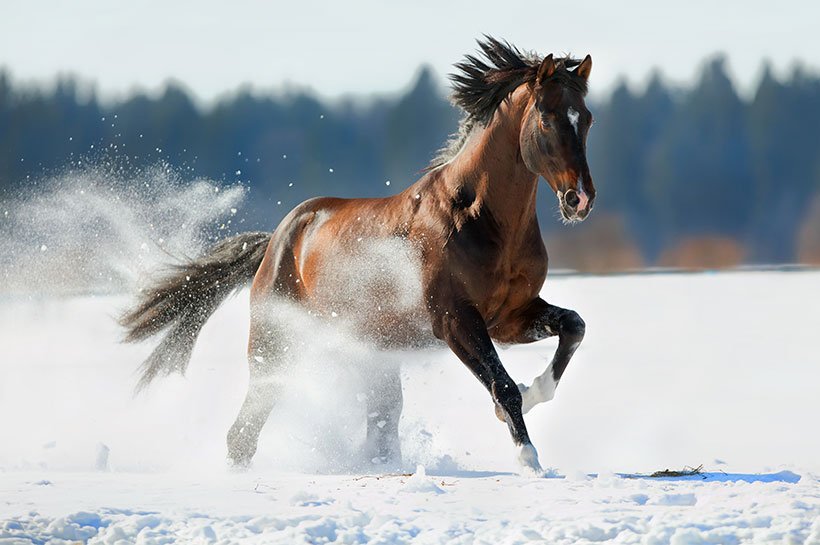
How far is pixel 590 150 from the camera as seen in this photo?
31750mm

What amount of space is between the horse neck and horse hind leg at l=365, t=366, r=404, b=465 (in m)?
1.43

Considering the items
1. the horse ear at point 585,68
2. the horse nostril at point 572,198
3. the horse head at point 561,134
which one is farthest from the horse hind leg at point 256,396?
the horse ear at point 585,68

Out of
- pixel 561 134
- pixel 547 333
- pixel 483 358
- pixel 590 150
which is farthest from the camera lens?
pixel 590 150

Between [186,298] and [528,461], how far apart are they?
3.35 metres

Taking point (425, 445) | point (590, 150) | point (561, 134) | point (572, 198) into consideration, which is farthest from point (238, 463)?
point (590, 150)

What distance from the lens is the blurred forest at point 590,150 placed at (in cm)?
2712

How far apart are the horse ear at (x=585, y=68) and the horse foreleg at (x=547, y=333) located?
3.78ft

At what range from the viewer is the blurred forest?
89.0 ft

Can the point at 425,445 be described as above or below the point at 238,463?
above

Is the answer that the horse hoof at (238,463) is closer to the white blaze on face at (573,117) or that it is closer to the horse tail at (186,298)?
the horse tail at (186,298)

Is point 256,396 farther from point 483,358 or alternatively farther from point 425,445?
point 483,358

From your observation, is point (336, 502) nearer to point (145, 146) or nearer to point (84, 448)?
point (84, 448)

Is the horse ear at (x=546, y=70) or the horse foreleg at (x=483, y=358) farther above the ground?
the horse ear at (x=546, y=70)

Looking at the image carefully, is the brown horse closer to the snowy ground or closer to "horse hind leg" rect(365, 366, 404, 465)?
"horse hind leg" rect(365, 366, 404, 465)
